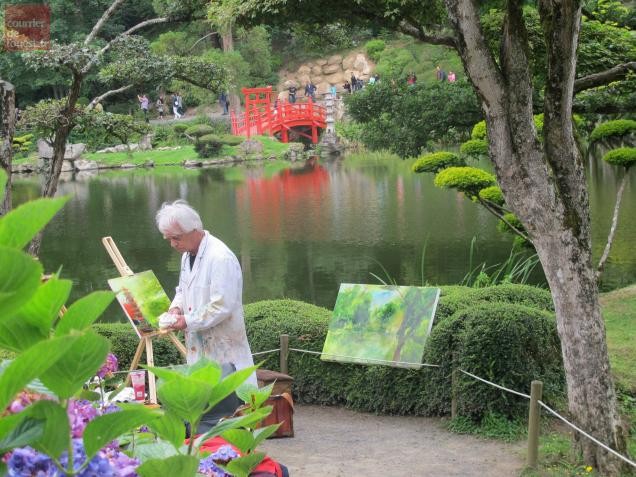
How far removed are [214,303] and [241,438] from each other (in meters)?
3.12

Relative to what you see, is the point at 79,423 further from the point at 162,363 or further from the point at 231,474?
the point at 162,363

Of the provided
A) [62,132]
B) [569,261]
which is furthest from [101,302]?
[62,132]

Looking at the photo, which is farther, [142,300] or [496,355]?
[142,300]

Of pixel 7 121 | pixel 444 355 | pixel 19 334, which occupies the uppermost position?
pixel 7 121

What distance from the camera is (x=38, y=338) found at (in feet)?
2.82

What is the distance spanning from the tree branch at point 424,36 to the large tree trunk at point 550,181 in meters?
0.32

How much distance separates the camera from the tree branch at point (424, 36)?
5.59 metres

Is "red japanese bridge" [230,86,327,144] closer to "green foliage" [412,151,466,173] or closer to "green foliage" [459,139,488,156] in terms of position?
"green foliage" [412,151,466,173]

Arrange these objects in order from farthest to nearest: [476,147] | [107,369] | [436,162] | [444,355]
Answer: [436,162] → [476,147] → [444,355] → [107,369]

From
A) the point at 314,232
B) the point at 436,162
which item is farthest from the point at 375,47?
the point at 436,162

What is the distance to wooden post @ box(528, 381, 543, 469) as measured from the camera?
5.08 m

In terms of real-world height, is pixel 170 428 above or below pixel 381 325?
above

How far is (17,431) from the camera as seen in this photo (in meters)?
0.89

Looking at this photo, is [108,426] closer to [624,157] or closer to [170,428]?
[170,428]
